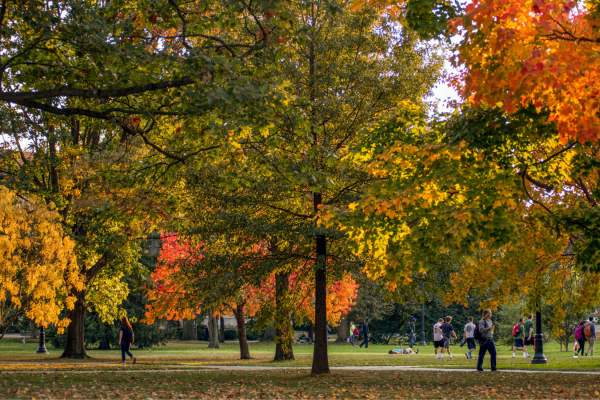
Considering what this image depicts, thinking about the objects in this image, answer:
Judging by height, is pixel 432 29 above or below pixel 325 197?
above

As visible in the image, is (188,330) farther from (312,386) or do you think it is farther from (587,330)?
(312,386)

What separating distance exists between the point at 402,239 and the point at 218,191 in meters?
5.58

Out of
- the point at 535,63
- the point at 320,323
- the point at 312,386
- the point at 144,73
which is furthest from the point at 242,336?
the point at 535,63

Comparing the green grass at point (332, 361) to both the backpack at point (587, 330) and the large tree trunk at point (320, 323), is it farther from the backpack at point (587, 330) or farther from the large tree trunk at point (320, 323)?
the large tree trunk at point (320, 323)

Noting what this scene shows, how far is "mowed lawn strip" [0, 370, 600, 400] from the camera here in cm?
928

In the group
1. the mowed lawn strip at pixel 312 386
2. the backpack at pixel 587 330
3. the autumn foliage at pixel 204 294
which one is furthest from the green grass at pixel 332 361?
the mowed lawn strip at pixel 312 386

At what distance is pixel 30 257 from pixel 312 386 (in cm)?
767

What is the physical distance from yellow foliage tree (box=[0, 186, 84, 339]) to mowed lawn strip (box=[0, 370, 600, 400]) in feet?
8.12

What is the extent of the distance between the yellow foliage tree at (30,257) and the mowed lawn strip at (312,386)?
248cm

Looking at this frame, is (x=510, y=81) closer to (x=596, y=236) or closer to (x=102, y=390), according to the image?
(x=596, y=236)

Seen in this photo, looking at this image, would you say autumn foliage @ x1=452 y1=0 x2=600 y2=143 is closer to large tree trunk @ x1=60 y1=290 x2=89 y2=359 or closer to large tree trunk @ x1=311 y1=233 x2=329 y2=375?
large tree trunk @ x1=311 y1=233 x2=329 y2=375

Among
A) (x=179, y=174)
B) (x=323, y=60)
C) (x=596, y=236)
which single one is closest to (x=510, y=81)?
(x=596, y=236)

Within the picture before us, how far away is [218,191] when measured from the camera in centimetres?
1429

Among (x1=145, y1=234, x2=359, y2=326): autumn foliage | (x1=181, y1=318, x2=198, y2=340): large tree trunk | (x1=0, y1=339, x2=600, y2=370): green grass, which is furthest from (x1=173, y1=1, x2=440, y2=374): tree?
(x1=181, y1=318, x2=198, y2=340): large tree trunk
